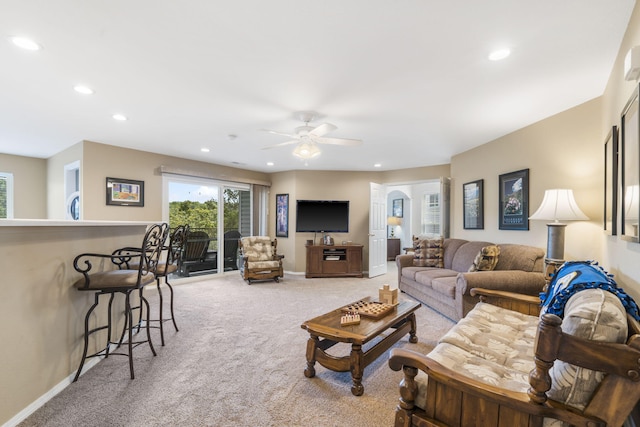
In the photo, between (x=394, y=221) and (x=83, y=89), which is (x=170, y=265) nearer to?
(x=83, y=89)

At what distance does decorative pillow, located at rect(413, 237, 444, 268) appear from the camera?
4746 mm

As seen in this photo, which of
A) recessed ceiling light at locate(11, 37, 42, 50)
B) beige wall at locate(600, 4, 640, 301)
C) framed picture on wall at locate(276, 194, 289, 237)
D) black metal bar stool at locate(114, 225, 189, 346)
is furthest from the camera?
framed picture on wall at locate(276, 194, 289, 237)

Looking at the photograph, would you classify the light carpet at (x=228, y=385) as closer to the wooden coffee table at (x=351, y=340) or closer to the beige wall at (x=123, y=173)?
the wooden coffee table at (x=351, y=340)

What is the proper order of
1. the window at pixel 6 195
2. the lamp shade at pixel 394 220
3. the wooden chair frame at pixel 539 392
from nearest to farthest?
the wooden chair frame at pixel 539 392, the window at pixel 6 195, the lamp shade at pixel 394 220

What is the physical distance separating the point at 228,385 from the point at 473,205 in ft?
13.7

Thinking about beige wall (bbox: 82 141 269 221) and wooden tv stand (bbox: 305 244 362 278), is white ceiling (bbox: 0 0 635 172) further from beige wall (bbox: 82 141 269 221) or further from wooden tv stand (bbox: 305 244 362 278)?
wooden tv stand (bbox: 305 244 362 278)

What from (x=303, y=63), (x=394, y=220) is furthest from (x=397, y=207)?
(x=303, y=63)

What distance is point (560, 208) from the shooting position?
270 centimetres

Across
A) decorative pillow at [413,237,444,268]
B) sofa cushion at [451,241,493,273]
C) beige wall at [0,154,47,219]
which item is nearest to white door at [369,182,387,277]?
decorative pillow at [413,237,444,268]

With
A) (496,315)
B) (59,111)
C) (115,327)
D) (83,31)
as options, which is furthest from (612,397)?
(59,111)

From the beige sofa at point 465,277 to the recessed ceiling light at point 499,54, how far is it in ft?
6.96

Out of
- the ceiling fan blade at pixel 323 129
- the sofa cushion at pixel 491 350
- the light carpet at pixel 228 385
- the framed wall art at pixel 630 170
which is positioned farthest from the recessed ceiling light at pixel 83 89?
the framed wall art at pixel 630 170

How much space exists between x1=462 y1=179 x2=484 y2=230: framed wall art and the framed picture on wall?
12.0 feet

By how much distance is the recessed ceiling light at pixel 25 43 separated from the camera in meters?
1.96
